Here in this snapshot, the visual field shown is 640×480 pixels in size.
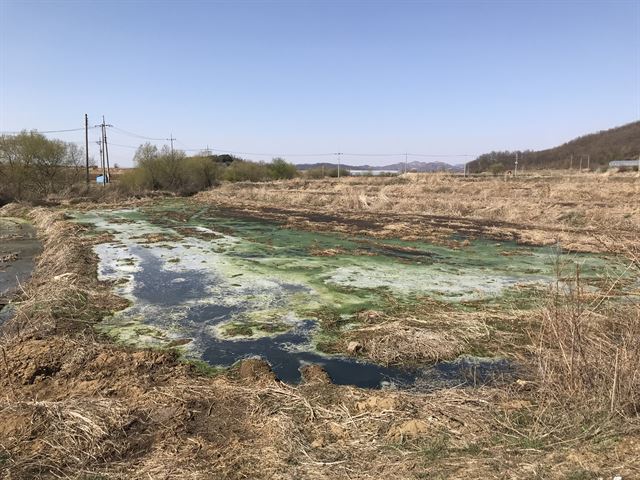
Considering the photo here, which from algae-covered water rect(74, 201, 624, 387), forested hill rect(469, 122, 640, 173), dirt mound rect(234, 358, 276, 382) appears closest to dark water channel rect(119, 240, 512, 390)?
algae-covered water rect(74, 201, 624, 387)

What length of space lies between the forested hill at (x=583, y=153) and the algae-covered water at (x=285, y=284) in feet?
248

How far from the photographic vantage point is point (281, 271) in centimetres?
950

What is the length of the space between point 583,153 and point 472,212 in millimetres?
98813

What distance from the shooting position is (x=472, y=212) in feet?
65.6

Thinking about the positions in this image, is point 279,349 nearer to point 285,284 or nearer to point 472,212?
point 285,284

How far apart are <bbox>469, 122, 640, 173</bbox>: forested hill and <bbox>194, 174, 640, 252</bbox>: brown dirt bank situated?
60982 millimetres

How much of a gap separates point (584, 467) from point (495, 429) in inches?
30.5

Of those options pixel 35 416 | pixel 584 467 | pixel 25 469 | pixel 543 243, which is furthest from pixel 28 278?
pixel 543 243

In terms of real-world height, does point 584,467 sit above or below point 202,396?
above

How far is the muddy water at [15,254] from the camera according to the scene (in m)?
9.10

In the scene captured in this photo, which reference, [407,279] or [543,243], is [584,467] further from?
[543,243]

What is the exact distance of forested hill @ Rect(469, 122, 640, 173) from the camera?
282 ft

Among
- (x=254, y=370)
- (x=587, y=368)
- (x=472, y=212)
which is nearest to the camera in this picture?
(x=587, y=368)

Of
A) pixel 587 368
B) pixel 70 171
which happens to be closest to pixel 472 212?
pixel 587 368
